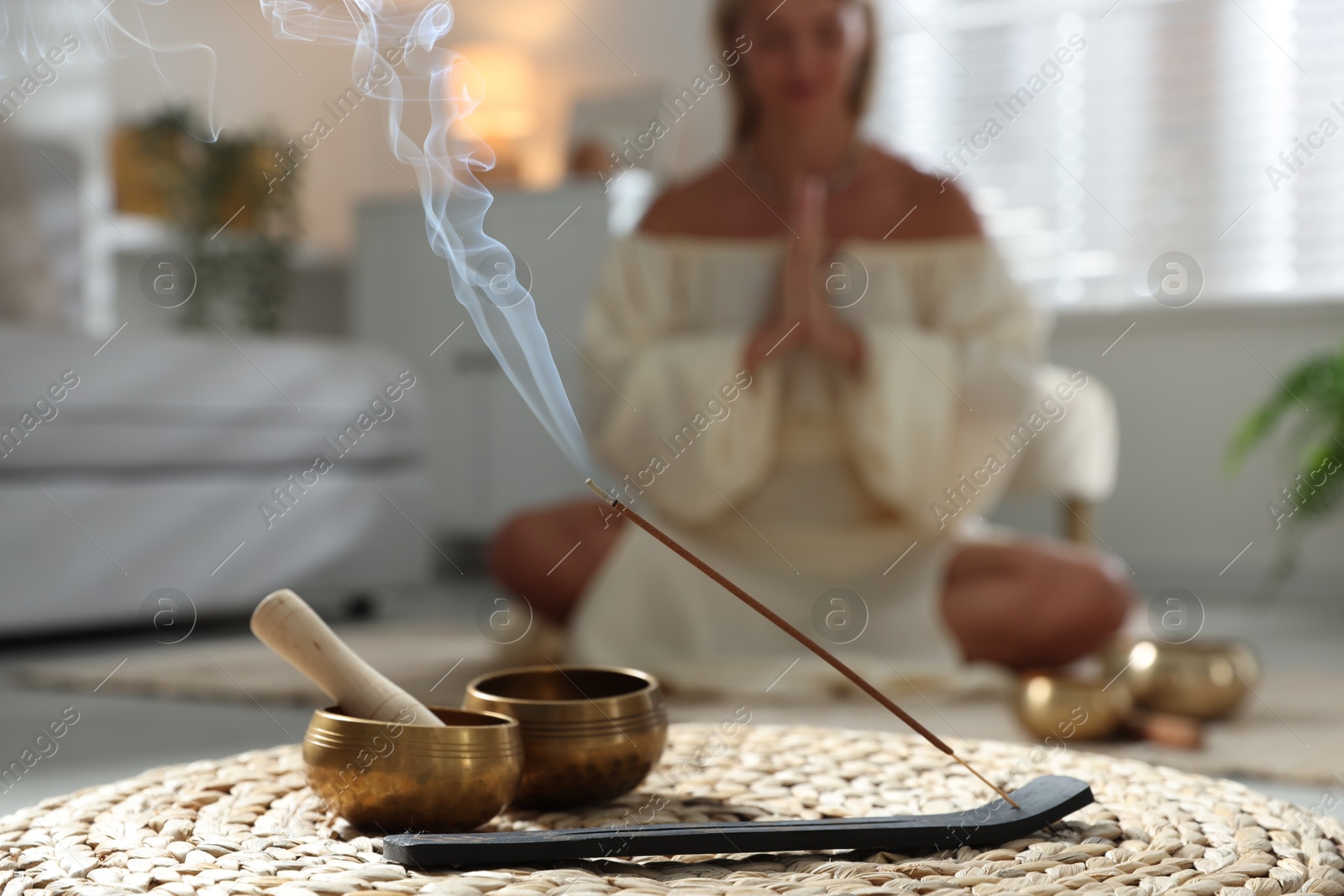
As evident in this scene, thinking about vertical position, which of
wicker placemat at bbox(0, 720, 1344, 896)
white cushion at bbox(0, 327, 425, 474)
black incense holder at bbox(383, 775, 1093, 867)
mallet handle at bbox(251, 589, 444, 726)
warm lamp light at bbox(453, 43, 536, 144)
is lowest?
wicker placemat at bbox(0, 720, 1344, 896)

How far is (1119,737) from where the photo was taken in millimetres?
1651

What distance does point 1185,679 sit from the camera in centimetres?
168

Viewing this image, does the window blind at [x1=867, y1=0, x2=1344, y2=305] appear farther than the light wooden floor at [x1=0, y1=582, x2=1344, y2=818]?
Yes

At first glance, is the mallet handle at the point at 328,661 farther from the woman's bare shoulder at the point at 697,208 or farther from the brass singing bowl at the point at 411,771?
the woman's bare shoulder at the point at 697,208

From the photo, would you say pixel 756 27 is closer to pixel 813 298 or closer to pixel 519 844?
pixel 813 298

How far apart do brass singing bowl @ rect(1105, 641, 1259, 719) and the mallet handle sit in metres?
1.16

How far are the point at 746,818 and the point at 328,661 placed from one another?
0.24 metres

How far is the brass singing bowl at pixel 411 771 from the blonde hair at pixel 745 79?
1.64 meters

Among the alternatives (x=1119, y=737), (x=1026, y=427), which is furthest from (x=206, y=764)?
(x=1026, y=427)

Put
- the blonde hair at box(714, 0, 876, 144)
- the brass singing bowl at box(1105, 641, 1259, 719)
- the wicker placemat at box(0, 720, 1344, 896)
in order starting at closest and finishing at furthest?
the wicker placemat at box(0, 720, 1344, 896)
the brass singing bowl at box(1105, 641, 1259, 719)
the blonde hair at box(714, 0, 876, 144)

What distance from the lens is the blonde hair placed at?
2141mm

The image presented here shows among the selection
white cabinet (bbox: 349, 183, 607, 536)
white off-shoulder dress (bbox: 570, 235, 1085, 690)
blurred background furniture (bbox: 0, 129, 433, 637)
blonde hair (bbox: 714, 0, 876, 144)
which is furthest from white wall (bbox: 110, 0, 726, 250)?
white off-shoulder dress (bbox: 570, 235, 1085, 690)

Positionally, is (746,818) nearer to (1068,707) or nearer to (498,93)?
(1068,707)

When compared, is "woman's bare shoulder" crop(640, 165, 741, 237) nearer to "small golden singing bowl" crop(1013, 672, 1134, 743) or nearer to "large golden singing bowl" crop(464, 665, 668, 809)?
"small golden singing bowl" crop(1013, 672, 1134, 743)
